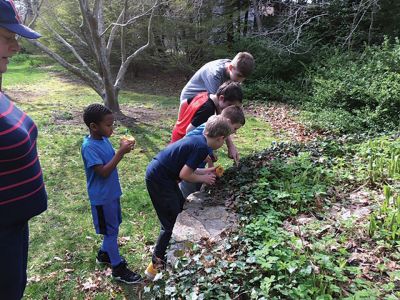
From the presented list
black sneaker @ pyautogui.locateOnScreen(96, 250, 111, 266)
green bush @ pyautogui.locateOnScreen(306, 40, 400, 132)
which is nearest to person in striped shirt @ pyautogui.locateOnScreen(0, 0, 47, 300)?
black sneaker @ pyautogui.locateOnScreen(96, 250, 111, 266)

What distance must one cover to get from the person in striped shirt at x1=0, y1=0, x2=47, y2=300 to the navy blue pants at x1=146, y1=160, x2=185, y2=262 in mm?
1276

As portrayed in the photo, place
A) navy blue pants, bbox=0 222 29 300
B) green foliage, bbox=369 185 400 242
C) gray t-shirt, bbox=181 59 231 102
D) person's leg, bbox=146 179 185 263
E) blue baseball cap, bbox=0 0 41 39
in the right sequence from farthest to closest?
gray t-shirt, bbox=181 59 231 102
person's leg, bbox=146 179 185 263
green foliage, bbox=369 185 400 242
navy blue pants, bbox=0 222 29 300
blue baseball cap, bbox=0 0 41 39

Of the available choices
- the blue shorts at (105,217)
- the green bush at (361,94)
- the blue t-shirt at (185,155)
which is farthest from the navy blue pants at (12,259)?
the green bush at (361,94)

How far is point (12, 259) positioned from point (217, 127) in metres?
1.73

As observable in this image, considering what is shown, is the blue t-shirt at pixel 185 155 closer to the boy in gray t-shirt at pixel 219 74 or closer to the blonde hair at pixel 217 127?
the blonde hair at pixel 217 127

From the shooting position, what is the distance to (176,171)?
10.2ft

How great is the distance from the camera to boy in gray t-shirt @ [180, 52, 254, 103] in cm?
382

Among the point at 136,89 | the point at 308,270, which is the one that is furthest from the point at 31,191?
the point at 136,89

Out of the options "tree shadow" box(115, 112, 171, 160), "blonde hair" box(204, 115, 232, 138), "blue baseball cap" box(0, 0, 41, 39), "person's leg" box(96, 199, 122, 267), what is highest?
"blue baseball cap" box(0, 0, 41, 39)

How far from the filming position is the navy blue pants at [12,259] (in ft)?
5.86

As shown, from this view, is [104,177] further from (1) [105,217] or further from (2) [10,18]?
(2) [10,18]

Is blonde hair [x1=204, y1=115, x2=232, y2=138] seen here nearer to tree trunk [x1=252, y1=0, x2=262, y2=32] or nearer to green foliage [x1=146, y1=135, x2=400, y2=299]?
green foliage [x1=146, y1=135, x2=400, y2=299]

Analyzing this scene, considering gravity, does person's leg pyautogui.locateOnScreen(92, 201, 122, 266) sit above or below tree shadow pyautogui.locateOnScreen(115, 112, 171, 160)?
above

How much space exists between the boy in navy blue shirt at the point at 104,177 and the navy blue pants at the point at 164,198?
12.3 inches
